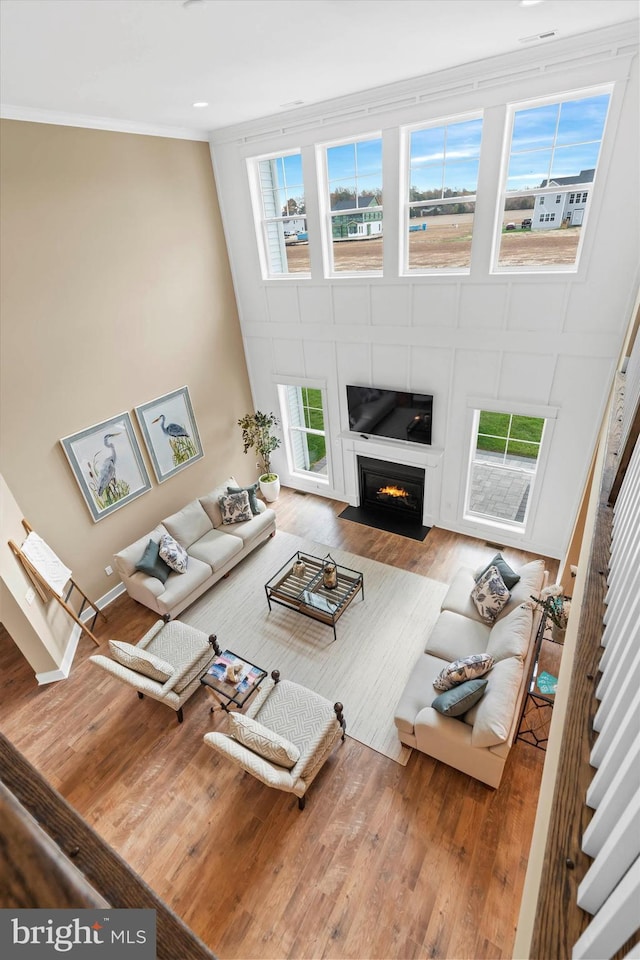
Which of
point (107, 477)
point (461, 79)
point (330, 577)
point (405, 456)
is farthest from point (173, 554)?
point (461, 79)

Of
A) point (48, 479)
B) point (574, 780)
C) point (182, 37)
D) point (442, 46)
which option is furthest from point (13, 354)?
point (574, 780)

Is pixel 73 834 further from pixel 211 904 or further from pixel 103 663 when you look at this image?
pixel 103 663

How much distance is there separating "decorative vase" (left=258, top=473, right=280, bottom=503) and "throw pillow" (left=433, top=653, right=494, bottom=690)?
4.55m

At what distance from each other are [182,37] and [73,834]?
14.4 feet

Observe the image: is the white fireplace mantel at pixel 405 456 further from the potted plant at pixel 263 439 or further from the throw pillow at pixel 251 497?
the throw pillow at pixel 251 497

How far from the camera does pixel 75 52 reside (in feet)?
10.4

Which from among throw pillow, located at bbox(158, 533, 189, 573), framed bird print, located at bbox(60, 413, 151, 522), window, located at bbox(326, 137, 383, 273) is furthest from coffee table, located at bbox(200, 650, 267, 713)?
window, located at bbox(326, 137, 383, 273)

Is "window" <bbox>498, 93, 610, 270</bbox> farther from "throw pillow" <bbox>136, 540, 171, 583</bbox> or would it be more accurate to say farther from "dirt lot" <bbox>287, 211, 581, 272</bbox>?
"throw pillow" <bbox>136, 540, 171, 583</bbox>

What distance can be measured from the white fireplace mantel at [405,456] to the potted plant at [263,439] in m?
1.26

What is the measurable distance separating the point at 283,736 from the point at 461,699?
1557 mm

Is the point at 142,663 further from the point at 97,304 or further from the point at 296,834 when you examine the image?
the point at 97,304

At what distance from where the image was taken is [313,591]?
5637 millimetres

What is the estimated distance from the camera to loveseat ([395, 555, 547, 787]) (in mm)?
3549

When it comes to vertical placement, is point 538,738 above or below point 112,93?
below
